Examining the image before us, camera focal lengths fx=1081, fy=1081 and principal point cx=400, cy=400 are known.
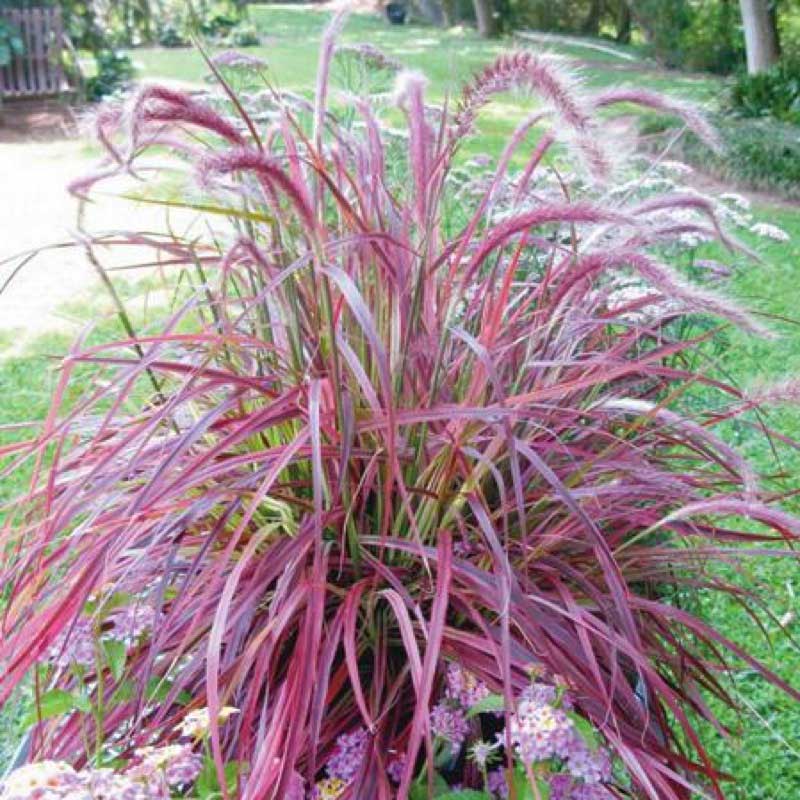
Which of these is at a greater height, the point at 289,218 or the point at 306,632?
the point at 289,218

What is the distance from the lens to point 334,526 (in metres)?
1.53

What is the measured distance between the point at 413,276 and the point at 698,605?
2.34ft

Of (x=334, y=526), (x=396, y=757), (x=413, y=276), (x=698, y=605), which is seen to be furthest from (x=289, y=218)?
(x=698, y=605)

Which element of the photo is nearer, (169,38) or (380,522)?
(380,522)

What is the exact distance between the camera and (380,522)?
153 centimetres

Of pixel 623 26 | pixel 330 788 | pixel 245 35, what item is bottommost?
pixel 245 35

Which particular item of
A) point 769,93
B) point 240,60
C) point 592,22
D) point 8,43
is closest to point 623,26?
point 592,22

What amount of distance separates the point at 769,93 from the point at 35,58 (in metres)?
7.40

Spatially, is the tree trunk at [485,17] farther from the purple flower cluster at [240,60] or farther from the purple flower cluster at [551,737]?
the purple flower cluster at [551,737]

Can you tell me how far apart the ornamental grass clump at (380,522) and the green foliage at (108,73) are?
413 inches

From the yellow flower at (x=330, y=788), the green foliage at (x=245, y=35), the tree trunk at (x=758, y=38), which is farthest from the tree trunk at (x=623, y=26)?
the yellow flower at (x=330, y=788)

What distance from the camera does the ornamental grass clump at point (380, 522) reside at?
51.2 inches

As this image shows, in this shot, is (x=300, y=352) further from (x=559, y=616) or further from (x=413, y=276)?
(x=559, y=616)

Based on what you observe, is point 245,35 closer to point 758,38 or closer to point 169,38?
point 169,38
